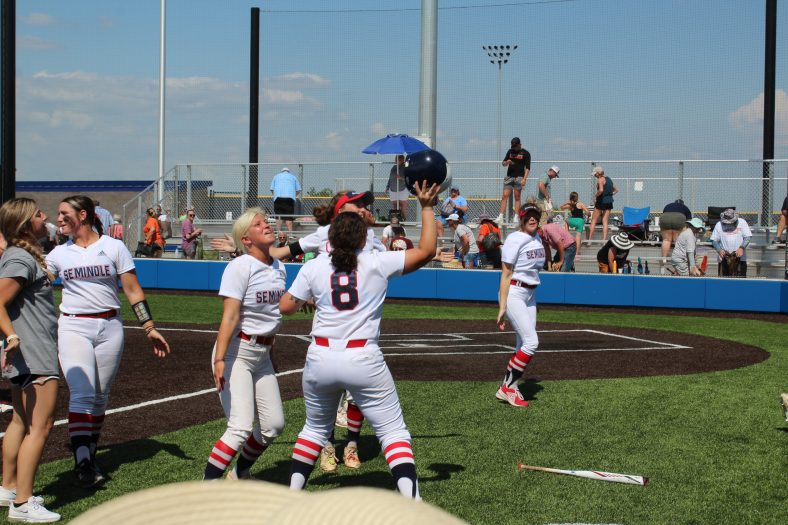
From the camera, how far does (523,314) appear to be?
9.63 metres

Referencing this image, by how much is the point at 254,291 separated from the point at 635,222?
18402mm

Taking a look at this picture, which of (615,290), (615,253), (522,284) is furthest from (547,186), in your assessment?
(522,284)

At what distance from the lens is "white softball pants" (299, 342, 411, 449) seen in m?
5.33

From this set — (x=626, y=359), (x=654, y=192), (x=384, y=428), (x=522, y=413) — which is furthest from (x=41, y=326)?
(x=654, y=192)

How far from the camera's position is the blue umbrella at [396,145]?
→ 21.2 metres

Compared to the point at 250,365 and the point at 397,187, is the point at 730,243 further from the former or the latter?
the point at 250,365

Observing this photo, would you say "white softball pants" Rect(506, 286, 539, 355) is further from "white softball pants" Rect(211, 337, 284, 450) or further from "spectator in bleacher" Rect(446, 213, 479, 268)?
"spectator in bleacher" Rect(446, 213, 479, 268)

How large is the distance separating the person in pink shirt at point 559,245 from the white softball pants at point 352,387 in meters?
15.8

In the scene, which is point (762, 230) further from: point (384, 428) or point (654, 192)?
point (384, 428)

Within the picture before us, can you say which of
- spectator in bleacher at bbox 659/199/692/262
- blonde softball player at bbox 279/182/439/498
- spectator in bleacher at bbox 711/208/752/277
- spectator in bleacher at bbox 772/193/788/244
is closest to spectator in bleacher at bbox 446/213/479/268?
spectator in bleacher at bbox 659/199/692/262

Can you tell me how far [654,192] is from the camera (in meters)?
22.6

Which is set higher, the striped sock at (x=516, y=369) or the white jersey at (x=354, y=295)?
the white jersey at (x=354, y=295)

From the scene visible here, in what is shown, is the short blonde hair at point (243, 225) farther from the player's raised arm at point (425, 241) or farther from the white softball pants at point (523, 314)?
the white softball pants at point (523, 314)

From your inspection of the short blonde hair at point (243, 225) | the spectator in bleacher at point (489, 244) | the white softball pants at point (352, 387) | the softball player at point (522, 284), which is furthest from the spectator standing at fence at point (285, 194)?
the white softball pants at point (352, 387)
